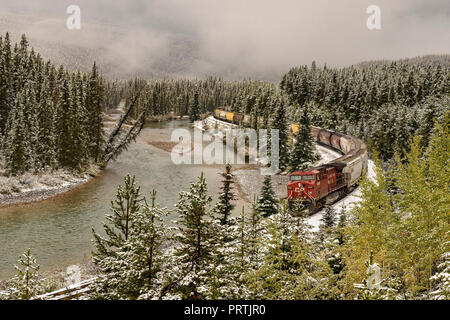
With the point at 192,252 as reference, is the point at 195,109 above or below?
above

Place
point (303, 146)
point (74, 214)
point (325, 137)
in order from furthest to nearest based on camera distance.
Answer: point (325, 137)
point (303, 146)
point (74, 214)

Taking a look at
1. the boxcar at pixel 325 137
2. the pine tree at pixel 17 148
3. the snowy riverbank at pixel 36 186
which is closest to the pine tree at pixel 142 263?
the snowy riverbank at pixel 36 186

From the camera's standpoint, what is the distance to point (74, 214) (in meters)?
36.9

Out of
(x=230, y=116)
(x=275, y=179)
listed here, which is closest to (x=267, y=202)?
(x=275, y=179)

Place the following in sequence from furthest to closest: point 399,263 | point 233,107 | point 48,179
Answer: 1. point 233,107
2. point 48,179
3. point 399,263

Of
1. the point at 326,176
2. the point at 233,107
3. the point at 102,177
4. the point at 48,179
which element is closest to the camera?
the point at 326,176

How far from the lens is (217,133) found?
104m

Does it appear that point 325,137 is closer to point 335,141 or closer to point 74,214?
point 335,141

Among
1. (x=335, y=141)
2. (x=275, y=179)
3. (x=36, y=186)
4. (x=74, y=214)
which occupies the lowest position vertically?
(x=275, y=179)

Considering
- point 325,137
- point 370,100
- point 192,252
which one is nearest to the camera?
point 192,252

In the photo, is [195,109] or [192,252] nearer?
[192,252]

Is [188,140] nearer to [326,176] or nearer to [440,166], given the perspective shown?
[326,176]

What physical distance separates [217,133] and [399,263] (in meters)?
92.4
